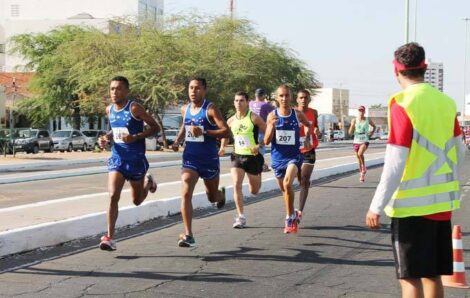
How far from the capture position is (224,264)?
6914 mm

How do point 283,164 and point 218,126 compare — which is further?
point 283,164

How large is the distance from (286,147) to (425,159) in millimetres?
4955

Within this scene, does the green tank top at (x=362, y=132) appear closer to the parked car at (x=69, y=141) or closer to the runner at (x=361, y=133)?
the runner at (x=361, y=133)

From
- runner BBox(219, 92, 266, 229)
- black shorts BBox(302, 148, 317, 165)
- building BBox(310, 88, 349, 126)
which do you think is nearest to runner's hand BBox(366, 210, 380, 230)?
runner BBox(219, 92, 266, 229)

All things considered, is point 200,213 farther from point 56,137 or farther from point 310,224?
point 56,137

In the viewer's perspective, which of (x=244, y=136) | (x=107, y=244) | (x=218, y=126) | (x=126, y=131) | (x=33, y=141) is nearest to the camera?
(x=107, y=244)

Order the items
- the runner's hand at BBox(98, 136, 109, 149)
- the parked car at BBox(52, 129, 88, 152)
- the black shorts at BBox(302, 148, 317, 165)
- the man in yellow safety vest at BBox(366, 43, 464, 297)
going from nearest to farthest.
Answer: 1. the man in yellow safety vest at BBox(366, 43, 464, 297)
2. the runner's hand at BBox(98, 136, 109, 149)
3. the black shorts at BBox(302, 148, 317, 165)
4. the parked car at BBox(52, 129, 88, 152)

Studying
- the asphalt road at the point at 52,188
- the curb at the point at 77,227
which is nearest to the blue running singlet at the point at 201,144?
the curb at the point at 77,227

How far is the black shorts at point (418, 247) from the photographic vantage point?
13.1ft

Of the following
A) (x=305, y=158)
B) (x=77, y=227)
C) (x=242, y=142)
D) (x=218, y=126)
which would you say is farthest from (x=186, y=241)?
(x=305, y=158)

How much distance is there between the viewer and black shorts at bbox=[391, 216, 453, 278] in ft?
13.1

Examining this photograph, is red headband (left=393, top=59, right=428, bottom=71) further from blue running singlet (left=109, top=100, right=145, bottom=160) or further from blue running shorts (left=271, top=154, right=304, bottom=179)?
blue running shorts (left=271, top=154, right=304, bottom=179)

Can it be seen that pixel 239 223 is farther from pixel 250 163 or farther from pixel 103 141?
pixel 103 141

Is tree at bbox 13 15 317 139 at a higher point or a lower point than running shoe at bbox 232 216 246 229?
higher
